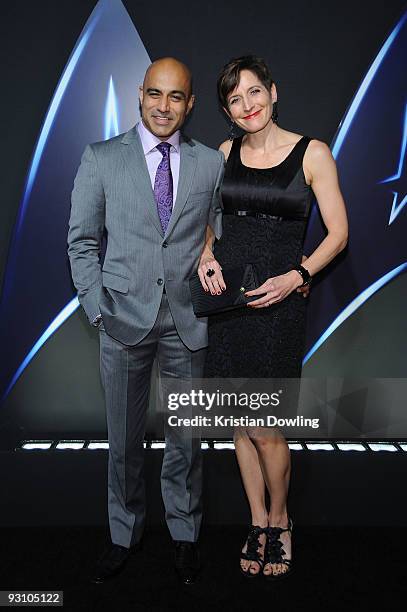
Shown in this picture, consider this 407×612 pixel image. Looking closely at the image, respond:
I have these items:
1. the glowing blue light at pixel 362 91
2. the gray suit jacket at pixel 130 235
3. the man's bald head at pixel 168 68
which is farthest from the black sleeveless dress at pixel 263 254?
the glowing blue light at pixel 362 91

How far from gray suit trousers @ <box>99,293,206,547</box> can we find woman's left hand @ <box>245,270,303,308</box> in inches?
12.5

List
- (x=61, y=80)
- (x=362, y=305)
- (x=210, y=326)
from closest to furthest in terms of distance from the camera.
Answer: (x=210, y=326) < (x=61, y=80) < (x=362, y=305)

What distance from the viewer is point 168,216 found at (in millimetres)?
2436

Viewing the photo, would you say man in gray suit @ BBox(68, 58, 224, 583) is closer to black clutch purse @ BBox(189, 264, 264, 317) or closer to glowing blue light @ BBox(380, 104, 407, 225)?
black clutch purse @ BBox(189, 264, 264, 317)

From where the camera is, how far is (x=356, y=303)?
3.22m

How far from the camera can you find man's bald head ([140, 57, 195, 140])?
7.72ft

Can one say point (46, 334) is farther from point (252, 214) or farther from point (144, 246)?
point (252, 214)

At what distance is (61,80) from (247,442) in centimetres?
177

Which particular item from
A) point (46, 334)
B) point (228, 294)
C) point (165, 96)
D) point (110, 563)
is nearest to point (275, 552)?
point (110, 563)

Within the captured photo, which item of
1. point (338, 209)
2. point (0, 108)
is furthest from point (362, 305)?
point (0, 108)

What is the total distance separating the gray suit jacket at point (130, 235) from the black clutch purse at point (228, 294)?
48 millimetres

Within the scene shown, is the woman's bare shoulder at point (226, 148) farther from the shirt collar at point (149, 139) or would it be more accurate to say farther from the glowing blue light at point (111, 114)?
the glowing blue light at point (111, 114)

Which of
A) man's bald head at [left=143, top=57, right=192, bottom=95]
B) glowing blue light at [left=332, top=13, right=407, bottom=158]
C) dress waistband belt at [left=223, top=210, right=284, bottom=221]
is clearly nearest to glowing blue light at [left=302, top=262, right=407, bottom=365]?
glowing blue light at [left=332, top=13, right=407, bottom=158]

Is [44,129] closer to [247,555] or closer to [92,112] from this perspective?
[92,112]
